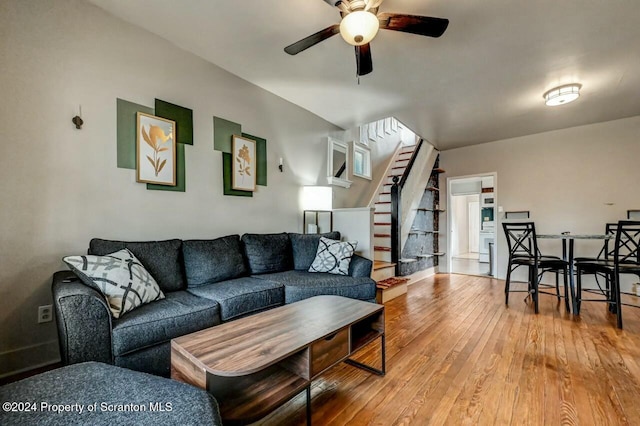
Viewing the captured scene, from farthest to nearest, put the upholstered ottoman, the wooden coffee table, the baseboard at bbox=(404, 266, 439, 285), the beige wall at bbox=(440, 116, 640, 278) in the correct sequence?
the baseboard at bbox=(404, 266, 439, 285)
the beige wall at bbox=(440, 116, 640, 278)
the wooden coffee table
the upholstered ottoman

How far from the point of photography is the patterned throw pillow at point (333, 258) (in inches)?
113

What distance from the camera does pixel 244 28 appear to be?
224cm

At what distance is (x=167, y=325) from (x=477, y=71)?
3494 mm

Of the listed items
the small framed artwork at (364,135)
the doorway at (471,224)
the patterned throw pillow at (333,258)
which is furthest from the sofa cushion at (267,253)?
the doorway at (471,224)

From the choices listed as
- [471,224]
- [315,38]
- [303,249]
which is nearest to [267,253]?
[303,249]

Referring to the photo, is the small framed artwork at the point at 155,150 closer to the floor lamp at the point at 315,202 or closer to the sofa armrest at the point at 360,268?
the floor lamp at the point at 315,202

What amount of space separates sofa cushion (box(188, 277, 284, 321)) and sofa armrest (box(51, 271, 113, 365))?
657 millimetres

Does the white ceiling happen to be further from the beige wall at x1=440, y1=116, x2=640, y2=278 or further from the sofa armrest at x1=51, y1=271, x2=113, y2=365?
the sofa armrest at x1=51, y1=271, x2=113, y2=365

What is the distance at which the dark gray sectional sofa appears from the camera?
1.42m

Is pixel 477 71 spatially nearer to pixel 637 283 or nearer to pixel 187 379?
pixel 187 379

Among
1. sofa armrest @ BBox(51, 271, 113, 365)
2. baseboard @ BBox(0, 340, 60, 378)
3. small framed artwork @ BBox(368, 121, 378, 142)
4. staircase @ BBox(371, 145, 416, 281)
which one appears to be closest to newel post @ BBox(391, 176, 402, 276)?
staircase @ BBox(371, 145, 416, 281)

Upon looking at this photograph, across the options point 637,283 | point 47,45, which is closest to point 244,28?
point 47,45

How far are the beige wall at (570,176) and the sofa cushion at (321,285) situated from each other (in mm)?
3616

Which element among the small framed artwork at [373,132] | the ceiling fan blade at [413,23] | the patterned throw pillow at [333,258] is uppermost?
the small framed artwork at [373,132]
